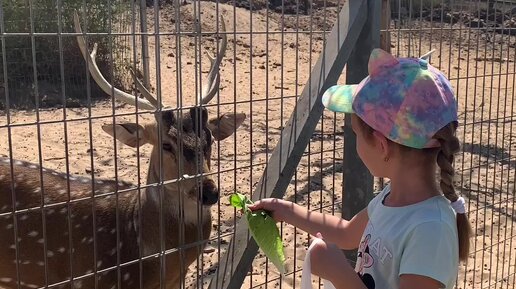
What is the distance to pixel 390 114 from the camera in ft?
6.46

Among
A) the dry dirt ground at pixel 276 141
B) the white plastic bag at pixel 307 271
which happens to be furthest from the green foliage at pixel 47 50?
the white plastic bag at pixel 307 271

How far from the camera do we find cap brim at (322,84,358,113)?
2.07m

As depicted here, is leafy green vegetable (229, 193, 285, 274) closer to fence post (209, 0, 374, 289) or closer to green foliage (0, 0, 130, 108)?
fence post (209, 0, 374, 289)

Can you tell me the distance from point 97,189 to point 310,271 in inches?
95.5

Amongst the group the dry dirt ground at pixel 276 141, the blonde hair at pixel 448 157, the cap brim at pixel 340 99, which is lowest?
the dry dirt ground at pixel 276 141

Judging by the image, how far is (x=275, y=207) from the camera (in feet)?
8.07

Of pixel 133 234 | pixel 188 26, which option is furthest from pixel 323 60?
pixel 188 26

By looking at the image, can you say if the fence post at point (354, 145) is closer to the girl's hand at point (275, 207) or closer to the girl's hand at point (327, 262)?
the girl's hand at point (275, 207)

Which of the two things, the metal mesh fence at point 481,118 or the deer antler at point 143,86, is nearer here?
the deer antler at point 143,86

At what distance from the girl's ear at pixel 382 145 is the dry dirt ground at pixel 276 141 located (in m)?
0.78

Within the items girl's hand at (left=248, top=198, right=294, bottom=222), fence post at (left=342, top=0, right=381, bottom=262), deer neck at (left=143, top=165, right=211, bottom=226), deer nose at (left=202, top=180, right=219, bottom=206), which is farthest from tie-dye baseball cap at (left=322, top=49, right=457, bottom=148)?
deer neck at (left=143, top=165, right=211, bottom=226)

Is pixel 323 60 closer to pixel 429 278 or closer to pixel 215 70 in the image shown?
pixel 215 70

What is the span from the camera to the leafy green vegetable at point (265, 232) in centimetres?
237

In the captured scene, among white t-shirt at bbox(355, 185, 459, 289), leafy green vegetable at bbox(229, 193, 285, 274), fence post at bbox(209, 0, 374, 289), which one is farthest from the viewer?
fence post at bbox(209, 0, 374, 289)
